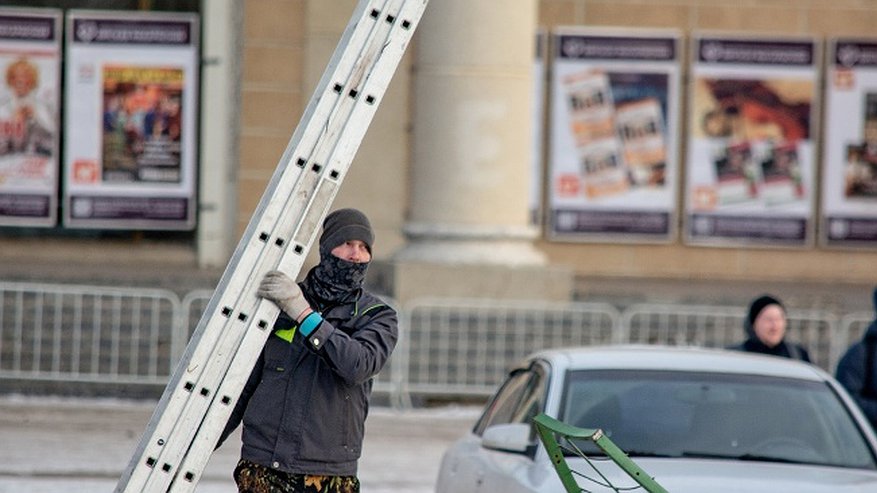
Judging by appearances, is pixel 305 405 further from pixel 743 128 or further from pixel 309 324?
pixel 743 128

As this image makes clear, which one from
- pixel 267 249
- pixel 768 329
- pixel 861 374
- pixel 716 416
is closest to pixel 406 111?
pixel 768 329

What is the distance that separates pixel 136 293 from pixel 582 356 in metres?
8.20

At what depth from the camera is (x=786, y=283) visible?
19.8 m

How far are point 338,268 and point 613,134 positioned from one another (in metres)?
13.9

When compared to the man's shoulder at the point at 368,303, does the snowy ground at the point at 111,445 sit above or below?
below

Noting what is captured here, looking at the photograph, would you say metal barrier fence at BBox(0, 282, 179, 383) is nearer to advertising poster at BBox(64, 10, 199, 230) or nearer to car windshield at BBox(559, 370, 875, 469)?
advertising poster at BBox(64, 10, 199, 230)

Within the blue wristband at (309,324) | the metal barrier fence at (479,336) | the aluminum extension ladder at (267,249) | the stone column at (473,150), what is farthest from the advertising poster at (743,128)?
the aluminum extension ladder at (267,249)

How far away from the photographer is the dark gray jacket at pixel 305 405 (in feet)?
18.6

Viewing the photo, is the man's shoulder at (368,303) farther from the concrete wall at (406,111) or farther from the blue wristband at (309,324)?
the concrete wall at (406,111)

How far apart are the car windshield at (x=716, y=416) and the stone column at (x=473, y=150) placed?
28.6 ft

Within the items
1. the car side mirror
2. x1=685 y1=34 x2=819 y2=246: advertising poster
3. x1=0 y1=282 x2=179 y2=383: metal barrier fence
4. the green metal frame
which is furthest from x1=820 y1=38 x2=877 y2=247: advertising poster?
the green metal frame

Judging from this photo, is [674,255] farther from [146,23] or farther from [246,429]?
[246,429]

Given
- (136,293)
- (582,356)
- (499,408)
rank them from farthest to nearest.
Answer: (136,293)
(499,408)
(582,356)

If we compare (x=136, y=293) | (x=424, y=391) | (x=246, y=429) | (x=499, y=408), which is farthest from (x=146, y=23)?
(x=246, y=429)
